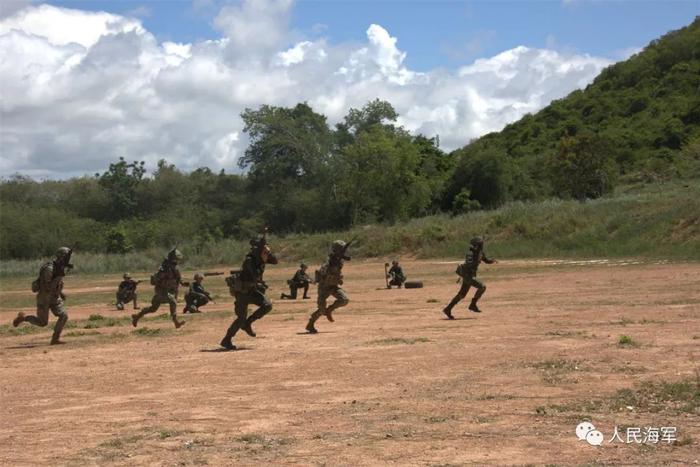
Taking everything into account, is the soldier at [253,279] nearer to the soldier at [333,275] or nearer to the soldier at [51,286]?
the soldier at [333,275]

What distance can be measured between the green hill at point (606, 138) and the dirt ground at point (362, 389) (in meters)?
45.9

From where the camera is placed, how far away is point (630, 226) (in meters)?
51.0

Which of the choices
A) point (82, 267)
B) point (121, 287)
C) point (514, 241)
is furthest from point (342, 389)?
point (82, 267)

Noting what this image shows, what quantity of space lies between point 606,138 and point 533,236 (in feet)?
47.0

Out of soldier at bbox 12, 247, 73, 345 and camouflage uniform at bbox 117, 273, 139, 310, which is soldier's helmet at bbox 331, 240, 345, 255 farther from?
camouflage uniform at bbox 117, 273, 139, 310

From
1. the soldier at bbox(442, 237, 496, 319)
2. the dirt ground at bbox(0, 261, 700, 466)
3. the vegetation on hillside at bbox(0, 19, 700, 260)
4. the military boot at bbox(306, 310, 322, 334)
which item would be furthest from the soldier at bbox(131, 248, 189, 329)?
the vegetation on hillside at bbox(0, 19, 700, 260)

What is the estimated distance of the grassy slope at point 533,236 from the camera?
48.3 metres

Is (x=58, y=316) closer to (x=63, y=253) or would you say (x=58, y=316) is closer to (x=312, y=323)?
(x=63, y=253)

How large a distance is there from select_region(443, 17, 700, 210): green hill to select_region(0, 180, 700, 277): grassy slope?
4.07m

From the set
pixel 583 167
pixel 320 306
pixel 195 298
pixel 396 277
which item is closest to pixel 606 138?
pixel 583 167

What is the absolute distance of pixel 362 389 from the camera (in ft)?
39.0

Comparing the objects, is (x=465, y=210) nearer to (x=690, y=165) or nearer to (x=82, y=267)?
(x=690, y=165)

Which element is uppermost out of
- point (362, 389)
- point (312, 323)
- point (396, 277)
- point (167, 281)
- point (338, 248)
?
point (338, 248)

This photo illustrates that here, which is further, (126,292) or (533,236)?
(533,236)
